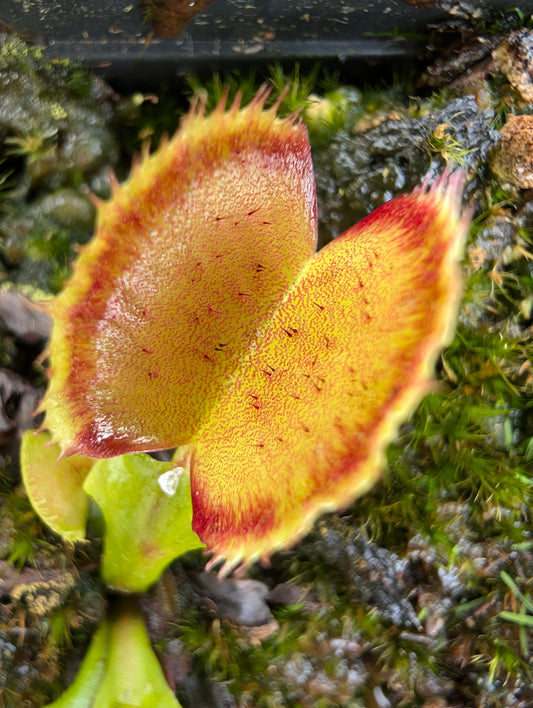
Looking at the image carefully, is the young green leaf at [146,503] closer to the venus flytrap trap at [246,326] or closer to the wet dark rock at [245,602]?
the venus flytrap trap at [246,326]

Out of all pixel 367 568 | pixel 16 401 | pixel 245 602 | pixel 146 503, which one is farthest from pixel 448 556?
pixel 16 401

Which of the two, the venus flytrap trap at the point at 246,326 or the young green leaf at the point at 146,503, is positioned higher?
the venus flytrap trap at the point at 246,326

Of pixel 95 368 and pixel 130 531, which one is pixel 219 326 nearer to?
pixel 95 368

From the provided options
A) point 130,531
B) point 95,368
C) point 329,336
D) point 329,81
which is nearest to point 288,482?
point 329,336

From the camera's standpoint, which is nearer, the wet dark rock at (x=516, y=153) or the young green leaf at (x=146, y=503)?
the young green leaf at (x=146, y=503)

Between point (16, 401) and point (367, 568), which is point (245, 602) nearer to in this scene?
point (367, 568)

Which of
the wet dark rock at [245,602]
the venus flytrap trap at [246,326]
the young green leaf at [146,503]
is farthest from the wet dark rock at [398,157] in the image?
the wet dark rock at [245,602]

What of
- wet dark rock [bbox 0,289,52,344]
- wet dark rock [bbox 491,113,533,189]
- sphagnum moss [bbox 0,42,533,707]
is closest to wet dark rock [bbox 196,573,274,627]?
sphagnum moss [bbox 0,42,533,707]

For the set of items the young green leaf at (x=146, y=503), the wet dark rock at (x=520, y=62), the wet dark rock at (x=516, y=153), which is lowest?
the young green leaf at (x=146, y=503)

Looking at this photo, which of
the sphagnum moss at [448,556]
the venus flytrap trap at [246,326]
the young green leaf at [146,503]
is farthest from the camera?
the sphagnum moss at [448,556]

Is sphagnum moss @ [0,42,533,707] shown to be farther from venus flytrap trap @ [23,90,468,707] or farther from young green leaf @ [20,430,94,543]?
venus flytrap trap @ [23,90,468,707]
